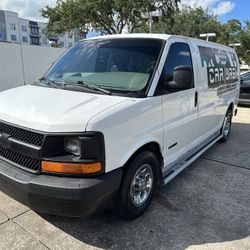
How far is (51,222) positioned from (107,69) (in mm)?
1954

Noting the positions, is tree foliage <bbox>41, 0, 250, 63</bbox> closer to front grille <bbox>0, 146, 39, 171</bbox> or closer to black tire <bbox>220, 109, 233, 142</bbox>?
black tire <bbox>220, 109, 233, 142</bbox>

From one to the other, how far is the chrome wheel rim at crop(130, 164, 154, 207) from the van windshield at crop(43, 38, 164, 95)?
3.04ft

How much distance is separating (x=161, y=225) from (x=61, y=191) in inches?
55.0

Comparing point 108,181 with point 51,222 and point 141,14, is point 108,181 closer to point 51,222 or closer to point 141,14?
point 51,222

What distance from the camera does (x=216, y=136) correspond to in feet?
20.1

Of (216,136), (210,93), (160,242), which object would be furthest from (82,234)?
(216,136)

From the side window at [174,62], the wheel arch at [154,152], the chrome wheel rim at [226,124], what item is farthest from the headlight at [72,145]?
the chrome wheel rim at [226,124]

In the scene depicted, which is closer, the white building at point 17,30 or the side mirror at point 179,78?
the side mirror at point 179,78

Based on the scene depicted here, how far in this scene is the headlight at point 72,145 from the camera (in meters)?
2.56

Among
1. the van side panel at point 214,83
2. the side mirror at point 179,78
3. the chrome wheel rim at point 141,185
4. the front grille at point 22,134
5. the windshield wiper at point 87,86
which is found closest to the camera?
the front grille at point 22,134

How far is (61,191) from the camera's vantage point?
98.1 inches

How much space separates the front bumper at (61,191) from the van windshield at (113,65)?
1066 mm

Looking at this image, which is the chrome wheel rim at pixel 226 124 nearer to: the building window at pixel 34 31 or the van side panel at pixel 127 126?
the van side panel at pixel 127 126

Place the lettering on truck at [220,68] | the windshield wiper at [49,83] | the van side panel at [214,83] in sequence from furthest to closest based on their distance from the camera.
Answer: the lettering on truck at [220,68] → the van side panel at [214,83] → the windshield wiper at [49,83]
